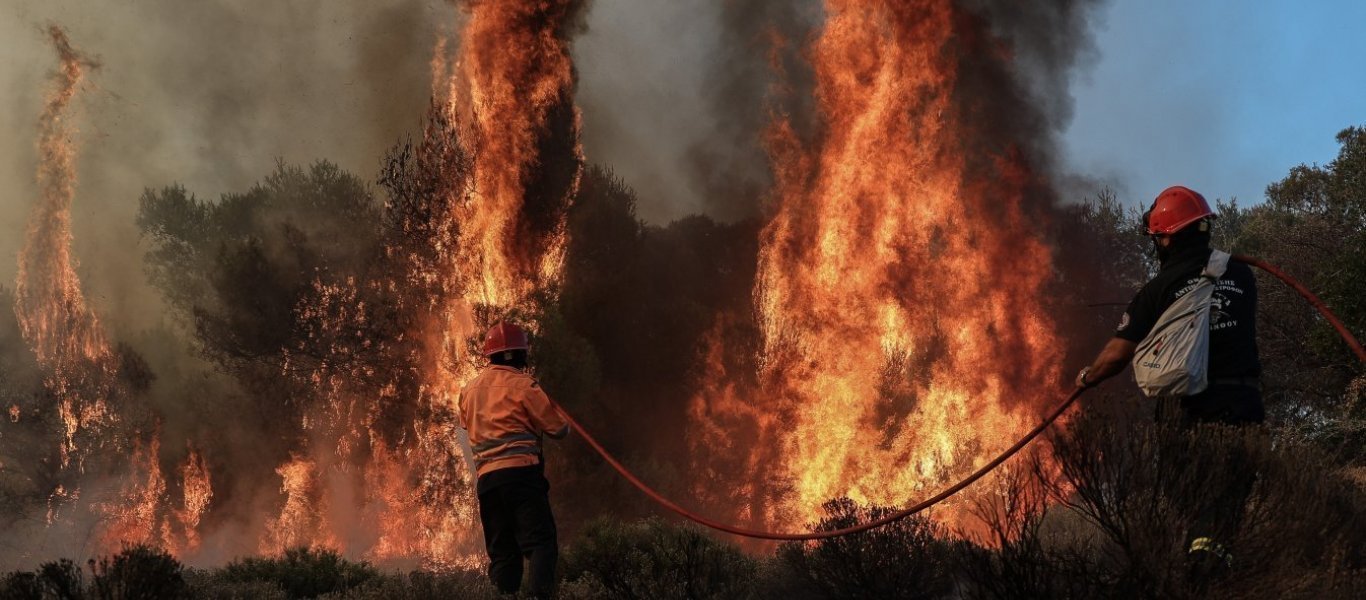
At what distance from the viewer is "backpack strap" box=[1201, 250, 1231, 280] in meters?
5.82

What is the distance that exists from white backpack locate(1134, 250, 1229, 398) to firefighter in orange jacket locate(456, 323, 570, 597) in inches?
155

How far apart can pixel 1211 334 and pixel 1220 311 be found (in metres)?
0.14

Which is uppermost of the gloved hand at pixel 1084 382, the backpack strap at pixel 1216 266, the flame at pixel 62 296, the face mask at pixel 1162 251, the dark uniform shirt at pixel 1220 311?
the flame at pixel 62 296

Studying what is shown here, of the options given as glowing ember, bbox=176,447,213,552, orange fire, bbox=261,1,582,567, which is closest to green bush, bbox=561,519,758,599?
orange fire, bbox=261,1,582,567

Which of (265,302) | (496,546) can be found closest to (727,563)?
(496,546)

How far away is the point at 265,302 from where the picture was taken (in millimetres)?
24234

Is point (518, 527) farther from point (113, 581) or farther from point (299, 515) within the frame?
point (299, 515)

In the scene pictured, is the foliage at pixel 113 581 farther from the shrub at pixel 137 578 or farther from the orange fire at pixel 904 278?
the orange fire at pixel 904 278

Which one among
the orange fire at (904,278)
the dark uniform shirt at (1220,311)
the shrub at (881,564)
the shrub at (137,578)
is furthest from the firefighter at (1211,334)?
the orange fire at (904,278)

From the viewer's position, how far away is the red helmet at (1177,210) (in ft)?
19.8

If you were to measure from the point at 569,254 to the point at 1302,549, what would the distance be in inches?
770

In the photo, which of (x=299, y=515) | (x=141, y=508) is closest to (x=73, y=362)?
(x=141, y=508)

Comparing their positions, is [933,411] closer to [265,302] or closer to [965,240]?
[965,240]

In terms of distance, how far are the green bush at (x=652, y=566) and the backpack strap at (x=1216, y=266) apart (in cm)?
406
